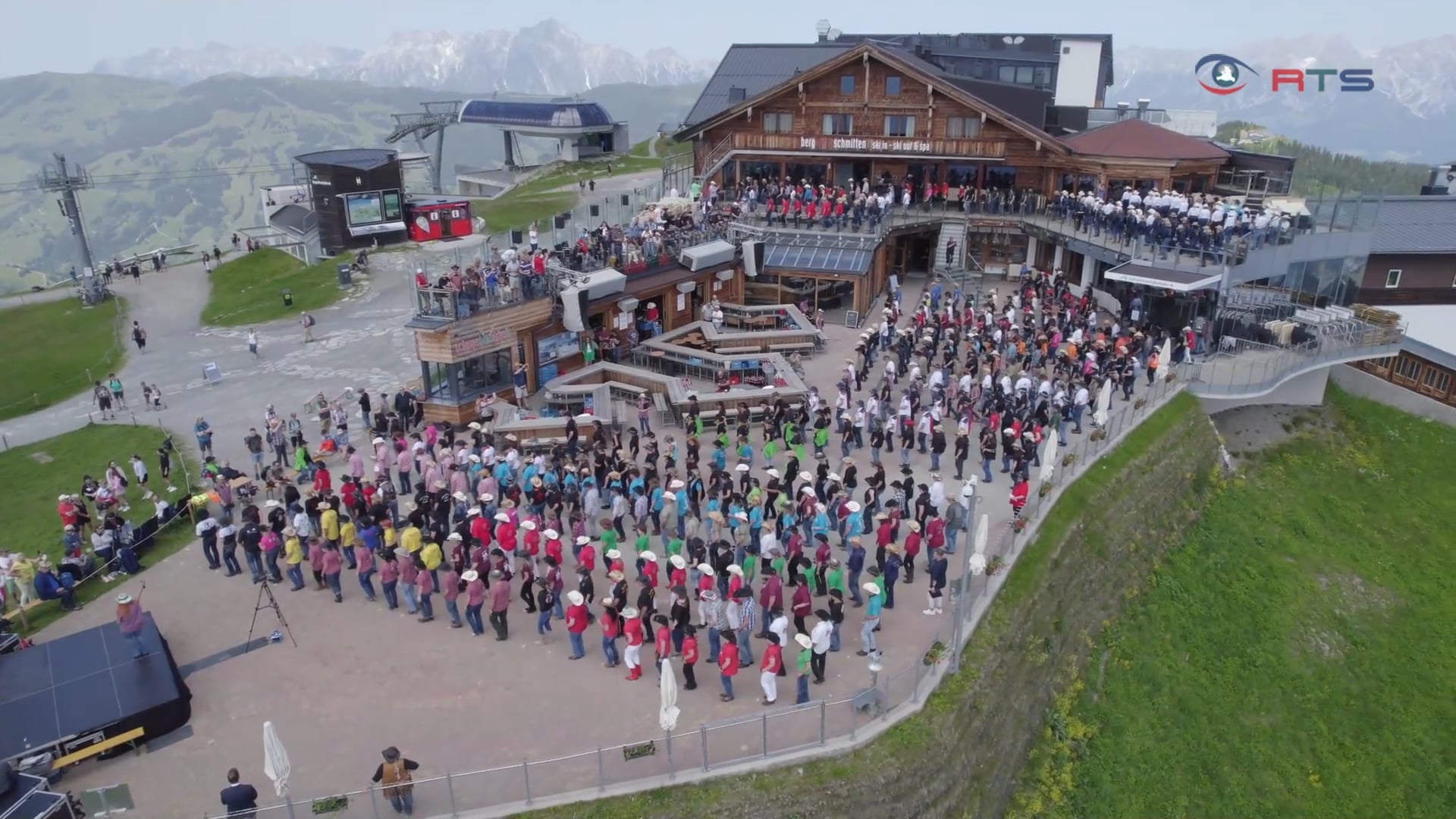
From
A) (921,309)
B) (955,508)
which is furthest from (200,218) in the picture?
(955,508)

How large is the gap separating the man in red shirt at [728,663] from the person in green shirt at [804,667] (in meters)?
0.98

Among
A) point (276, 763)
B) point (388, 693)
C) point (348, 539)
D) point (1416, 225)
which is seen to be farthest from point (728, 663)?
point (1416, 225)

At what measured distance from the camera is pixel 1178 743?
18406mm

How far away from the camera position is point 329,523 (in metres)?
17.9

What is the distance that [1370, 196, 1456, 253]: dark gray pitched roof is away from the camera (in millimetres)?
37531

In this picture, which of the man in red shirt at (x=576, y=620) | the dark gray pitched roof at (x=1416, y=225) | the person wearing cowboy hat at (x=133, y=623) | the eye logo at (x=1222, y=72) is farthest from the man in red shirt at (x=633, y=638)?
the eye logo at (x=1222, y=72)

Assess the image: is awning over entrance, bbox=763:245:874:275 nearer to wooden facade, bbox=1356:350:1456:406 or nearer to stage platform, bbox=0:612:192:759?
wooden facade, bbox=1356:350:1456:406

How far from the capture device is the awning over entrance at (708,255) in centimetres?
3388

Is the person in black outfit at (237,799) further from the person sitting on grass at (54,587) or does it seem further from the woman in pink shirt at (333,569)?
the person sitting on grass at (54,587)

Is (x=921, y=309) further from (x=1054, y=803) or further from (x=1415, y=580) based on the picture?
(x=1054, y=803)

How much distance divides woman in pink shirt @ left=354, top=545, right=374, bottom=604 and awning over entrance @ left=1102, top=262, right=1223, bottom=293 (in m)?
26.1

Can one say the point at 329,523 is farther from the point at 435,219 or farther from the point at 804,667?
the point at 435,219

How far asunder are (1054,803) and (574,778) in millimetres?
9044

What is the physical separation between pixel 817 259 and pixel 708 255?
5.62m
